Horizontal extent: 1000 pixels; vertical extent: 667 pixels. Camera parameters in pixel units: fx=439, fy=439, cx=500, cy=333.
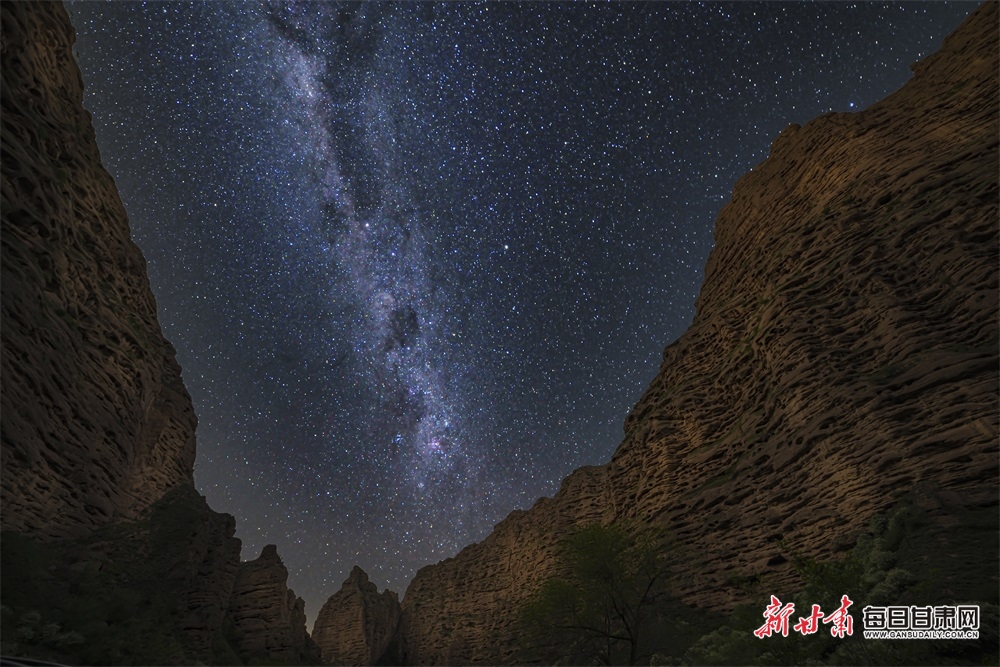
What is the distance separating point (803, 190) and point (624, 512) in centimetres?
3019

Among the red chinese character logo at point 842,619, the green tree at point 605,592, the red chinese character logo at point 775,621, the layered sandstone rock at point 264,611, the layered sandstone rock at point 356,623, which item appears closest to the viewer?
the red chinese character logo at point 842,619

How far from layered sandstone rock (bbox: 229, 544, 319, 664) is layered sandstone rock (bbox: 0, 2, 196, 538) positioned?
13977 mm

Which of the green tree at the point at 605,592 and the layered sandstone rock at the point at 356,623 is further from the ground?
the layered sandstone rock at the point at 356,623

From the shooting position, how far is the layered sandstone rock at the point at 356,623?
220 feet

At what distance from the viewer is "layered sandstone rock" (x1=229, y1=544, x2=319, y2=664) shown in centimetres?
3148

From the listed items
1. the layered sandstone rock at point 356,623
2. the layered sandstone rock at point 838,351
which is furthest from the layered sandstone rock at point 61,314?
the layered sandstone rock at point 356,623

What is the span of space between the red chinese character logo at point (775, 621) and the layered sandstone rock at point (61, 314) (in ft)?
78.7

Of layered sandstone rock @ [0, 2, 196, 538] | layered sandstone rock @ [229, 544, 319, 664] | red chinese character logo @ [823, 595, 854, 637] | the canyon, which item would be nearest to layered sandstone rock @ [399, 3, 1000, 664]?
the canyon

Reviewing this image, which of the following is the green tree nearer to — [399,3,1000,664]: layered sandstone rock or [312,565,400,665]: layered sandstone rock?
[399,3,1000,664]: layered sandstone rock

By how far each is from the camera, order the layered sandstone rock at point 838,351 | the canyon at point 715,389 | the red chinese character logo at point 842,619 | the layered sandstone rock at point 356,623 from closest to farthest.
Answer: the red chinese character logo at point 842,619, the canyon at point 715,389, the layered sandstone rock at point 838,351, the layered sandstone rock at point 356,623

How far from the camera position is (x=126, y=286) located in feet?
76.7

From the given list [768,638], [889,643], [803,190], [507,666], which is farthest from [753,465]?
[507,666]

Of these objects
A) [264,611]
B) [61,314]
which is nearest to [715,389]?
[264,611]

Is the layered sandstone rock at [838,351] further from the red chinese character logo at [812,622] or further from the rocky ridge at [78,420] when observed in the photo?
the rocky ridge at [78,420]
